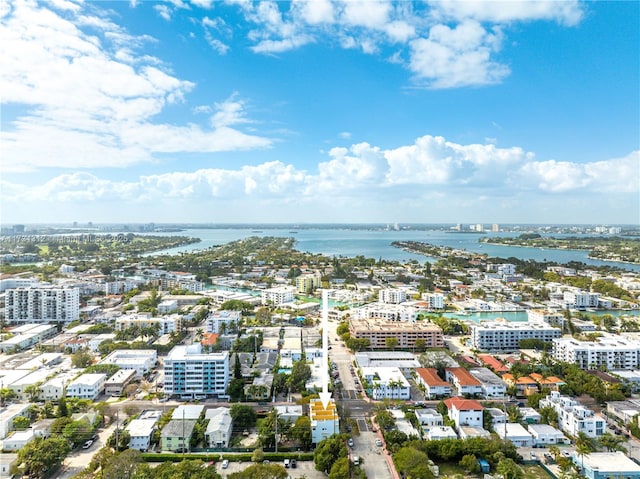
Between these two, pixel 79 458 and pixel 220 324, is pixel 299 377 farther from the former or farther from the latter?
pixel 220 324

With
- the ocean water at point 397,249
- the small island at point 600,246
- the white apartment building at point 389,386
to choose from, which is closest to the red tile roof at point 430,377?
the white apartment building at point 389,386

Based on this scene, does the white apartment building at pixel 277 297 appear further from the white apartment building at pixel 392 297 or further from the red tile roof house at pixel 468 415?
the red tile roof house at pixel 468 415

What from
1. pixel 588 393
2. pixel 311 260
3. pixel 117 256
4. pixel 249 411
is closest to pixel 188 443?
pixel 249 411

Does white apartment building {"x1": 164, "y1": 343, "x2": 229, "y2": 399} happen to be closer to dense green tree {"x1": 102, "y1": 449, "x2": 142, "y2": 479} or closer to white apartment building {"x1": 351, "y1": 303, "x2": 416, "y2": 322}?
dense green tree {"x1": 102, "y1": 449, "x2": 142, "y2": 479}

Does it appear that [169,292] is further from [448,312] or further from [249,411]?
[249,411]

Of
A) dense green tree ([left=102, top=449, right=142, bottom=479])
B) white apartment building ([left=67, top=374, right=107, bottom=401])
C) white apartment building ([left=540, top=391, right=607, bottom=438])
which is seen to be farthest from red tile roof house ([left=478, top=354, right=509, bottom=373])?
white apartment building ([left=67, top=374, right=107, bottom=401])

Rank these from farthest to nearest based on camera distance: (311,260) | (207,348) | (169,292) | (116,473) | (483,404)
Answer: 1. (311,260)
2. (169,292)
3. (207,348)
4. (483,404)
5. (116,473)
